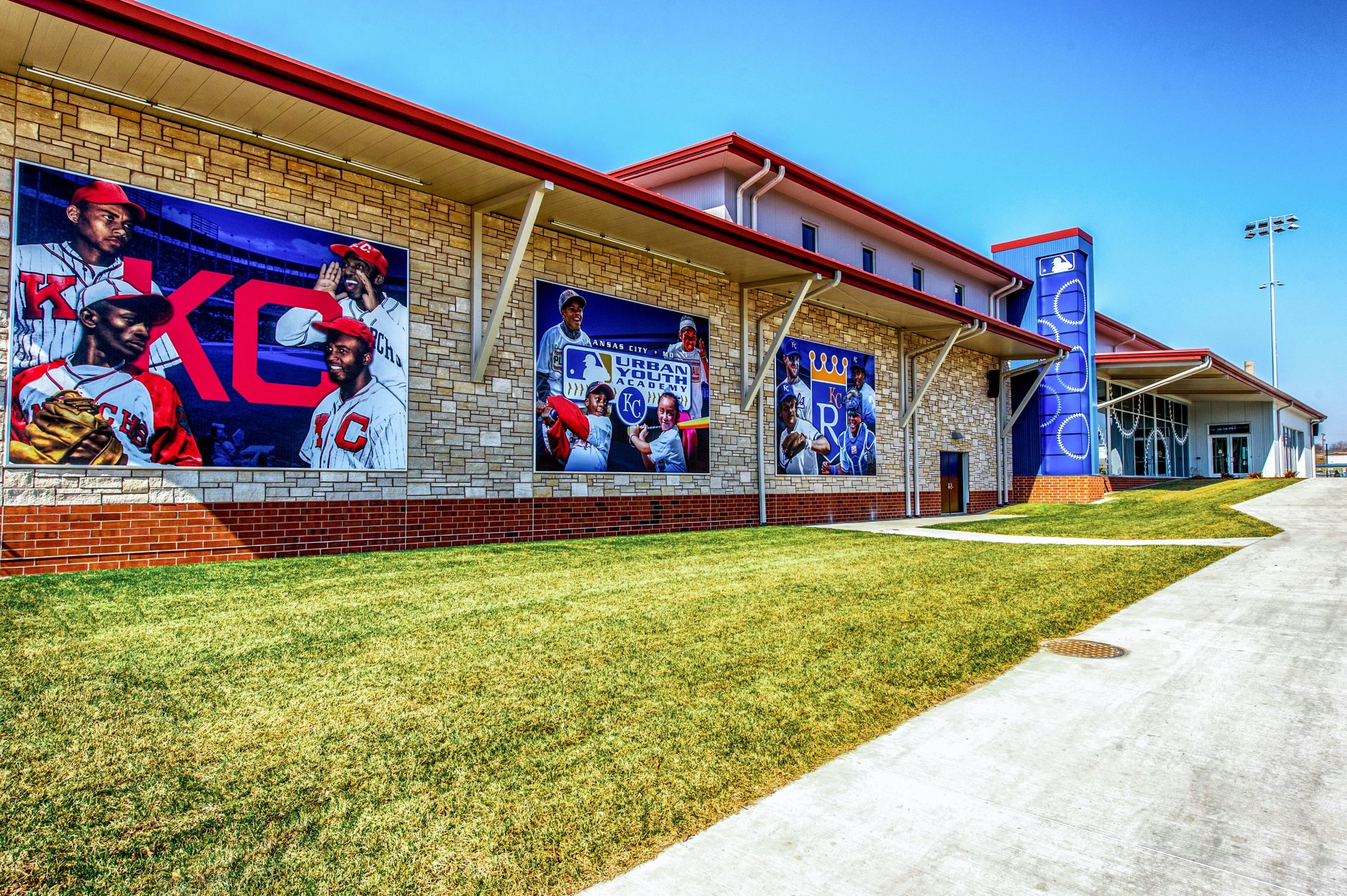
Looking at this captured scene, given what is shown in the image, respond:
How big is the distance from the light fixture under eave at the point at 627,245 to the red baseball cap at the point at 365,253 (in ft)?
9.69

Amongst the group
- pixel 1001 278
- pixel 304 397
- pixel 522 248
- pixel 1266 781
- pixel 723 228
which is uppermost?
pixel 1001 278

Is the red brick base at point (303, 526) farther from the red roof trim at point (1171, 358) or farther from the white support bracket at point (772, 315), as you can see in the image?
the red roof trim at point (1171, 358)

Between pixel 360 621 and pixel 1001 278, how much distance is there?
2663 cm

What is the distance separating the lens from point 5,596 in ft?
22.5

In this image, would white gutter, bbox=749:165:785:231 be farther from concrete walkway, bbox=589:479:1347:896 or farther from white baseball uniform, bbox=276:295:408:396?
concrete walkway, bbox=589:479:1347:896

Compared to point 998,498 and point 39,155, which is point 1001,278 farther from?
point 39,155

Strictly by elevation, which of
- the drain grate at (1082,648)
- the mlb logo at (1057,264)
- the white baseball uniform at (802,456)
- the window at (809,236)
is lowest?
the drain grate at (1082,648)

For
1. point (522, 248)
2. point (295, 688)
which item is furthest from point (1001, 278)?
point (295, 688)

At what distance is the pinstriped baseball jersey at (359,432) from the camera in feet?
33.7

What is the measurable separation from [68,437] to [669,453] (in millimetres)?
9171

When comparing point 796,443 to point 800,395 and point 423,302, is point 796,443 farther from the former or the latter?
point 423,302

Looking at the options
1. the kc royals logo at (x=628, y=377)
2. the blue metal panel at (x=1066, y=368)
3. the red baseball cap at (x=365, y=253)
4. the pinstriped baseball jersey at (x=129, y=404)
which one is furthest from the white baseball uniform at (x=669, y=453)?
the blue metal panel at (x=1066, y=368)

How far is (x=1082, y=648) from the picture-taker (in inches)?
225

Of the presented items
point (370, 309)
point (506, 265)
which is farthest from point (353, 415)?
point (506, 265)
